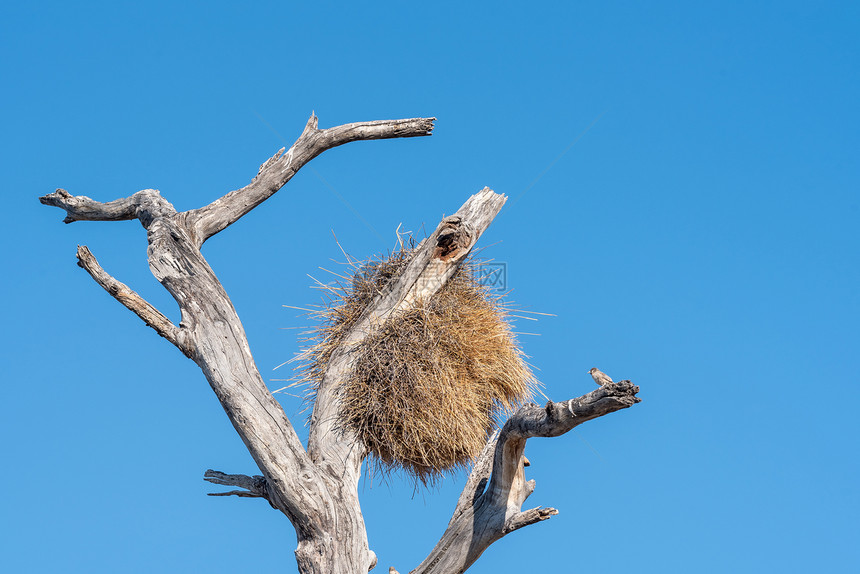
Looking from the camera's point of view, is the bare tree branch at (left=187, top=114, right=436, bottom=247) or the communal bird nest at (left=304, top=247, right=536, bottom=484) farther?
the bare tree branch at (left=187, top=114, right=436, bottom=247)

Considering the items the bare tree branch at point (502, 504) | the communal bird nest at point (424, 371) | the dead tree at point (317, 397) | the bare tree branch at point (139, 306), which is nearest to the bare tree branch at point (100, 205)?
the dead tree at point (317, 397)

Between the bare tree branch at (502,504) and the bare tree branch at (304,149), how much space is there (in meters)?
1.99

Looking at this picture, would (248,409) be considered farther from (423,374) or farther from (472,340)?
(472,340)

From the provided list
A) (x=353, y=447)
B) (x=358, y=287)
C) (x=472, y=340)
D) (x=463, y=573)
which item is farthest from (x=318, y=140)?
(x=463, y=573)

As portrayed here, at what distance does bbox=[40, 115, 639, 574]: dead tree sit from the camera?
3955 mm

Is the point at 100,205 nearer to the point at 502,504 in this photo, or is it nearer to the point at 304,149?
the point at 304,149

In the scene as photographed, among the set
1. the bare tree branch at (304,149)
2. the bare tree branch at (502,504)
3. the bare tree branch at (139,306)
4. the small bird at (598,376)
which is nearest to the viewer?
the small bird at (598,376)

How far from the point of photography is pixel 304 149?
499 centimetres

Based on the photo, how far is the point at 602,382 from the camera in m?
3.38

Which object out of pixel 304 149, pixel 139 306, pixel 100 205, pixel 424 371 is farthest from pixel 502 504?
pixel 100 205

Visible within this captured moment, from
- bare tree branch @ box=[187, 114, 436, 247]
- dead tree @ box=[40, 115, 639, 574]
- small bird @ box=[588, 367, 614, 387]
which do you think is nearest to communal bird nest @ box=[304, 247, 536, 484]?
dead tree @ box=[40, 115, 639, 574]

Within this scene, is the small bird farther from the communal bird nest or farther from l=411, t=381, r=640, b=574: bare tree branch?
the communal bird nest

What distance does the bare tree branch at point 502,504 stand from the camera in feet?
12.4

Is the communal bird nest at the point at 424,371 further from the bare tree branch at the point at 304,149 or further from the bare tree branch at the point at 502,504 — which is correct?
the bare tree branch at the point at 304,149
